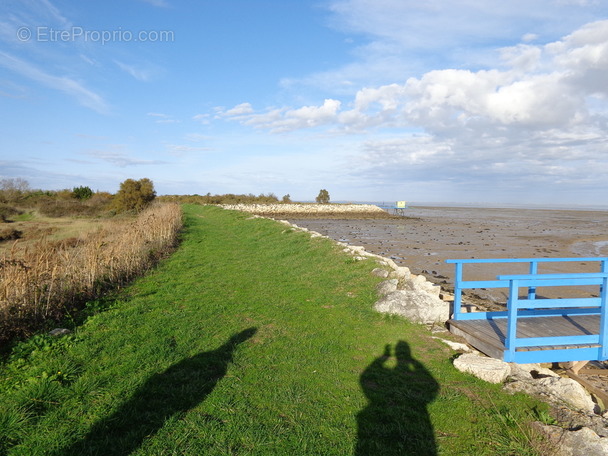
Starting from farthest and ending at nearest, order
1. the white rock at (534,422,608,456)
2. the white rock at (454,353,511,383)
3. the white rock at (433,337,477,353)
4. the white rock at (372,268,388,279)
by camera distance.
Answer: the white rock at (372,268,388,279), the white rock at (433,337,477,353), the white rock at (454,353,511,383), the white rock at (534,422,608,456)

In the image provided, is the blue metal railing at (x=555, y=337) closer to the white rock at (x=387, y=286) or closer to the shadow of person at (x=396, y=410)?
the shadow of person at (x=396, y=410)

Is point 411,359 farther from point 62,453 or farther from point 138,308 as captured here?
point 138,308

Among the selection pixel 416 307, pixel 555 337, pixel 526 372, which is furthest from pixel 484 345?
pixel 416 307

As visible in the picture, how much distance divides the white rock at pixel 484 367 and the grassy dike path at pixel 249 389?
12 cm

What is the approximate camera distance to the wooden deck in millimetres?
5293

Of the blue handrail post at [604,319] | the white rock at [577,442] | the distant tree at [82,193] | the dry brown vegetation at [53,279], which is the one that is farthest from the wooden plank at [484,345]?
the distant tree at [82,193]

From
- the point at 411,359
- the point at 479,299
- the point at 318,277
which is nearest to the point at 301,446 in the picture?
the point at 411,359

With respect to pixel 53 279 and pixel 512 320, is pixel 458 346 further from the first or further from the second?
pixel 53 279

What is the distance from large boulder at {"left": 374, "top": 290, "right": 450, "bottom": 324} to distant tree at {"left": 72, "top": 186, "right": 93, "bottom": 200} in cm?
4892

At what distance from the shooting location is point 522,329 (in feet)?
19.0

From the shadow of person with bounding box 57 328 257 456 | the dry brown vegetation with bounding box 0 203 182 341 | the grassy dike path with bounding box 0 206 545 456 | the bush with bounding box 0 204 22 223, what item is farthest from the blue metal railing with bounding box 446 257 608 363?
the bush with bounding box 0 204 22 223

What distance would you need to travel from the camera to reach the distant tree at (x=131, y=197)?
37.3 metres

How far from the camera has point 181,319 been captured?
6.55m

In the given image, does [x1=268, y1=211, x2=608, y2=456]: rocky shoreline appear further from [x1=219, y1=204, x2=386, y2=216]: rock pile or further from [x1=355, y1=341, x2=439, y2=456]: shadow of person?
[x1=219, y1=204, x2=386, y2=216]: rock pile
